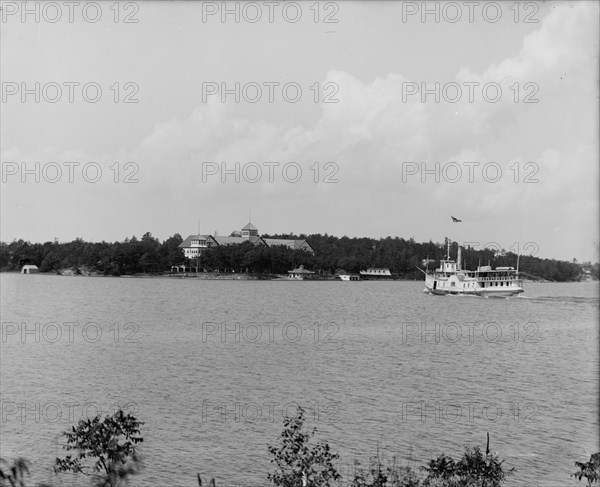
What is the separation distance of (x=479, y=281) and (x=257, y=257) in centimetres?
7097

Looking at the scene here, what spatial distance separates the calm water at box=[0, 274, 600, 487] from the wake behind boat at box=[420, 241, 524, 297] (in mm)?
35014

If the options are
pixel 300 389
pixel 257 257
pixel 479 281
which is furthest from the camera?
pixel 257 257

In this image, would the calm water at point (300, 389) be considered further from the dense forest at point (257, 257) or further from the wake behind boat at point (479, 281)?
the dense forest at point (257, 257)

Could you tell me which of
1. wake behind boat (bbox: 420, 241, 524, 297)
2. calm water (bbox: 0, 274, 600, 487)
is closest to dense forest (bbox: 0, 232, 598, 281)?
wake behind boat (bbox: 420, 241, 524, 297)

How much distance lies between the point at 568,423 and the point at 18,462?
64.0 ft

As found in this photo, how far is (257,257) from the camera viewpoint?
153875 millimetres

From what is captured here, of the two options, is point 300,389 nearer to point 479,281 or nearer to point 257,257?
point 479,281

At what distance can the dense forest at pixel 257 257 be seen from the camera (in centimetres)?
15500

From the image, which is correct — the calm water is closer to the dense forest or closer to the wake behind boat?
the wake behind boat

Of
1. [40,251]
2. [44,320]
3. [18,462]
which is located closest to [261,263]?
[40,251]

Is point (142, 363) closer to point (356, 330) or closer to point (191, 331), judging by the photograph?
point (191, 331)

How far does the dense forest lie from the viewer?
155000mm

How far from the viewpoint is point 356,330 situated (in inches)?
1954

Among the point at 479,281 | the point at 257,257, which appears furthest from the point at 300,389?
the point at 257,257
